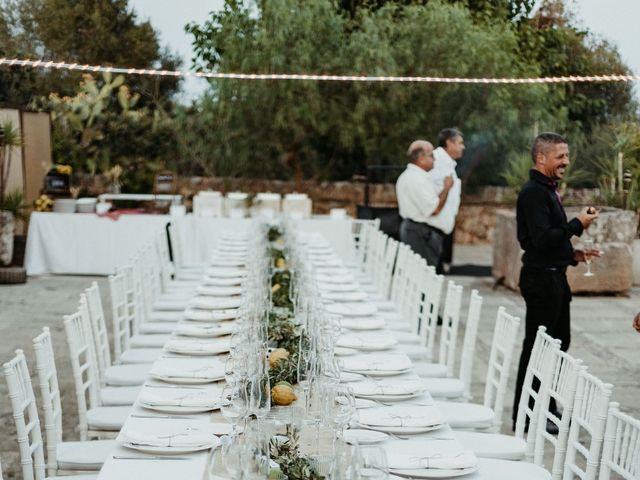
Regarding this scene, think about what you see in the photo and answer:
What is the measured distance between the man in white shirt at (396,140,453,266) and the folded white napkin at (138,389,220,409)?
4057 millimetres

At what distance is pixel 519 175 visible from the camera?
393 inches

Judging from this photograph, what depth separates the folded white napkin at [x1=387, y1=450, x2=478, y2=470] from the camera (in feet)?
7.52

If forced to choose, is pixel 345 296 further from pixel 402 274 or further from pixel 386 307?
pixel 402 274

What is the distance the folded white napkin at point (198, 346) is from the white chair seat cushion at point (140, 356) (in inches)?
28.5

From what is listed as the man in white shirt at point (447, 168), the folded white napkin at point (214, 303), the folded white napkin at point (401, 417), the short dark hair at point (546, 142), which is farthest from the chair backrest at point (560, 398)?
the man in white shirt at point (447, 168)

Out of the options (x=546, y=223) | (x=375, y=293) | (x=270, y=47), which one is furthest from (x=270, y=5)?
(x=546, y=223)

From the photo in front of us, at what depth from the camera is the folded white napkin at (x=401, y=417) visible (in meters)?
2.60

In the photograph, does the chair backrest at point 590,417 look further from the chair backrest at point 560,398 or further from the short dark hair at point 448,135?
the short dark hair at point 448,135

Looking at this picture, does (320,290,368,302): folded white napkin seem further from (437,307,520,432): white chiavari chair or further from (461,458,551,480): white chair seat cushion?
(461,458,551,480): white chair seat cushion

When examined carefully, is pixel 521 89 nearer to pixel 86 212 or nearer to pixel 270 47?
pixel 270 47

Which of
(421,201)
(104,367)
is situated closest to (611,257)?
(421,201)

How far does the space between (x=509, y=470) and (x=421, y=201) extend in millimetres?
3918

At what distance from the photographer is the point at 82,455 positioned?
298 cm

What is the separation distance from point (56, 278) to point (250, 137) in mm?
4233
